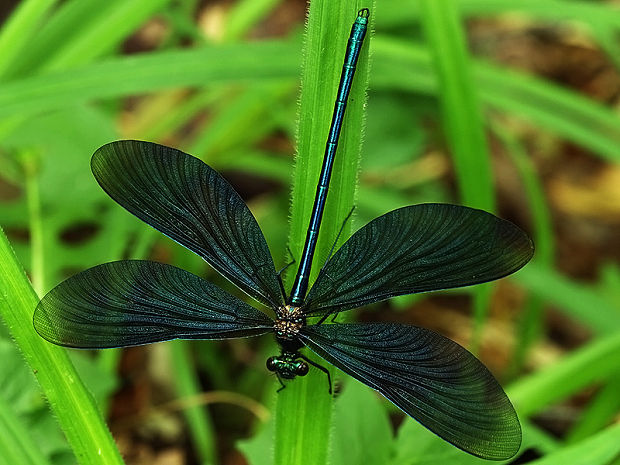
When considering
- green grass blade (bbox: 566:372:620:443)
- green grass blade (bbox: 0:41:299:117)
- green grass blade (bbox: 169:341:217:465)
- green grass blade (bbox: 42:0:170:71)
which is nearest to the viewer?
green grass blade (bbox: 0:41:299:117)

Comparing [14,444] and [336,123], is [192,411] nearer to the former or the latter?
[14,444]

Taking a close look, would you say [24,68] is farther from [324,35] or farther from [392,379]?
[392,379]

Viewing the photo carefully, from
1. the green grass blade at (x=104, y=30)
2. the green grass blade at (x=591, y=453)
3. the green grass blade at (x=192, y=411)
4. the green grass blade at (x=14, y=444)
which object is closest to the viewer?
the green grass blade at (x=14, y=444)

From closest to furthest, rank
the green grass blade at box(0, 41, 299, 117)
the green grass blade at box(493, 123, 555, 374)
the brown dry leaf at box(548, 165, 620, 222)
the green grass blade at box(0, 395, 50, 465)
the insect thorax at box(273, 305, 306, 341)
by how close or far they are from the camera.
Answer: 1. the green grass blade at box(0, 395, 50, 465)
2. the insect thorax at box(273, 305, 306, 341)
3. the green grass blade at box(0, 41, 299, 117)
4. the green grass blade at box(493, 123, 555, 374)
5. the brown dry leaf at box(548, 165, 620, 222)

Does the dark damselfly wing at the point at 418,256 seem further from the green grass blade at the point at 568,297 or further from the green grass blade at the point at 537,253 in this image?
the green grass blade at the point at 537,253

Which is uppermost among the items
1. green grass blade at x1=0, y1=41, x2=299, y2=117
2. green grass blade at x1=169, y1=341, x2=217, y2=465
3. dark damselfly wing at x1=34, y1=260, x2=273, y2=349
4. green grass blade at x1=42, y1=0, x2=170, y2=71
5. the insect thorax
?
green grass blade at x1=42, y1=0, x2=170, y2=71

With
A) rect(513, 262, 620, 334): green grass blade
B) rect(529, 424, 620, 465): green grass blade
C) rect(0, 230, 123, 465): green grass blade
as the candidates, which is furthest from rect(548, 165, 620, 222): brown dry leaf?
rect(0, 230, 123, 465): green grass blade

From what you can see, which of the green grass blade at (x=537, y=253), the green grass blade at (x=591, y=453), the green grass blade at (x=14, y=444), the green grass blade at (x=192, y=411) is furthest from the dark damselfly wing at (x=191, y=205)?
the green grass blade at (x=537, y=253)

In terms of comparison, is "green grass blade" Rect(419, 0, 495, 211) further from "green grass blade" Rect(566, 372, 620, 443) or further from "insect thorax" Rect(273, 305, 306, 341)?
"insect thorax" Rect(273, 305, 306, 341)
